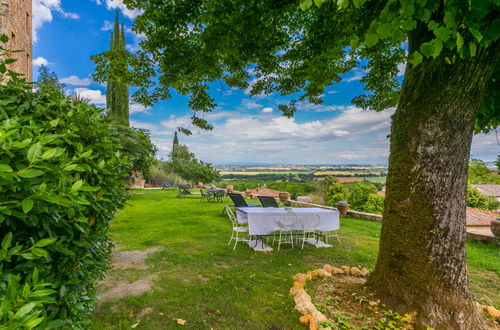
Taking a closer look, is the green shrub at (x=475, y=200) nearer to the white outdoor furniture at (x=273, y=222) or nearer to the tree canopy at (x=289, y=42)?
the tree canopy at (x=289, y=42)

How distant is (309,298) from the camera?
316cm

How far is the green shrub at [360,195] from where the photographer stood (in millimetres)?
12997

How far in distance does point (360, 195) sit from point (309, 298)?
1139 centimetres

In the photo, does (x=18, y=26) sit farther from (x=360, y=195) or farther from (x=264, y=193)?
(x=360, y=195)

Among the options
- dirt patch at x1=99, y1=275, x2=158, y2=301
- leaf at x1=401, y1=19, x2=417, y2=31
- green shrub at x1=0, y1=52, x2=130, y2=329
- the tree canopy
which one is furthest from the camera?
dirt patch at x1=99, y1=275, x2=158, y2=301

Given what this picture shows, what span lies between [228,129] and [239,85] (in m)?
20.0

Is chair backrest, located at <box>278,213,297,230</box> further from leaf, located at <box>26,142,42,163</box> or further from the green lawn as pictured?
leaf, located at <box>26,142,42,163</box>

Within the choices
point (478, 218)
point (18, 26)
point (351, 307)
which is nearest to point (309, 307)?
point (351, 307)

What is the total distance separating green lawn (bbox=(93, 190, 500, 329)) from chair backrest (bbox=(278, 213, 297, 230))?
55cm

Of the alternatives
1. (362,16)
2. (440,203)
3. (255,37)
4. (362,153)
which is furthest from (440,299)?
(362,153)

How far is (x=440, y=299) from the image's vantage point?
8.63ft

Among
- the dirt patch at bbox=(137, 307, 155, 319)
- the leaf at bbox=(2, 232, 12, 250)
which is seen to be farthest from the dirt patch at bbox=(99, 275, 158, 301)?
the leaf at bbox=(2, 232, 12, 250)

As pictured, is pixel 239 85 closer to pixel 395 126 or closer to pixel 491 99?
pixel 395 126

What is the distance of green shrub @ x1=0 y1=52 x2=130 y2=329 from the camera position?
775mm
